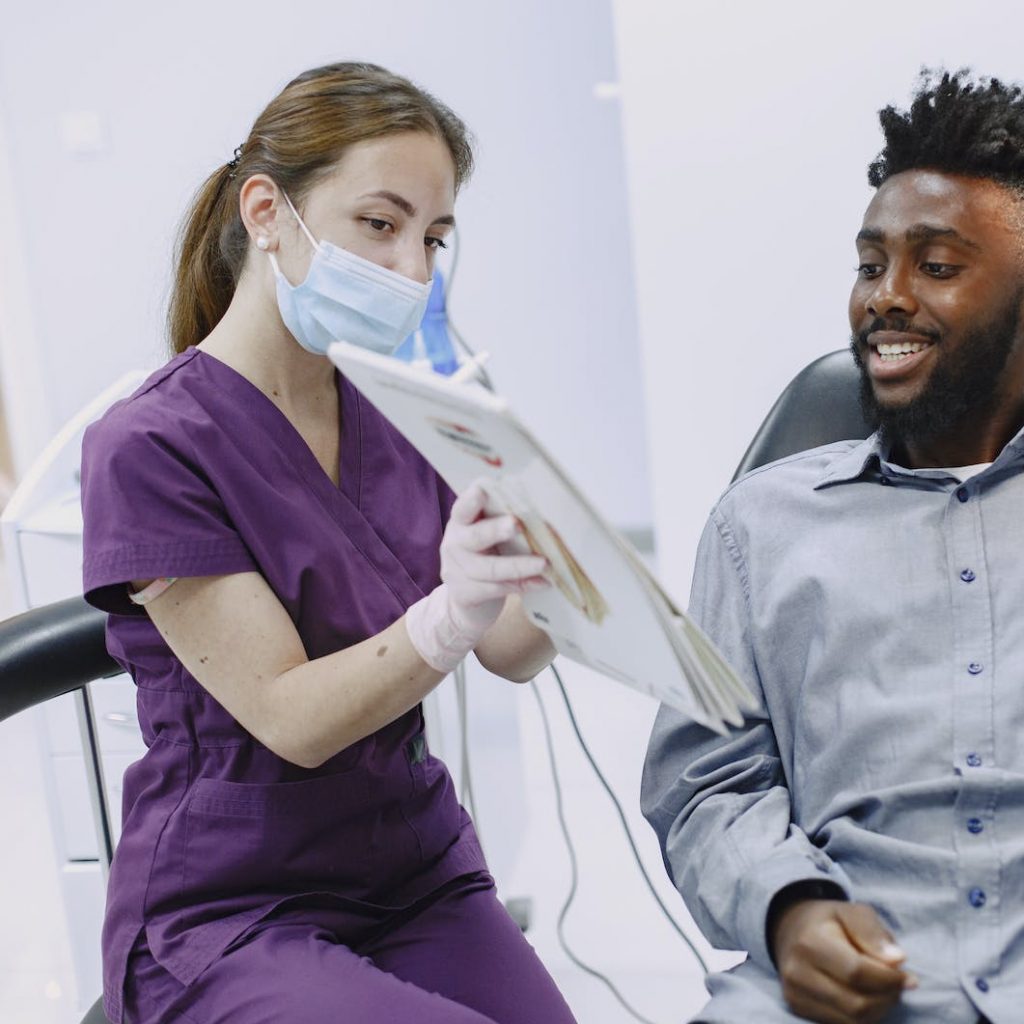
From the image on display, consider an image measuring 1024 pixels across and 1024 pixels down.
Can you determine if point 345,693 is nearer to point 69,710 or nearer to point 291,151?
point 291,151

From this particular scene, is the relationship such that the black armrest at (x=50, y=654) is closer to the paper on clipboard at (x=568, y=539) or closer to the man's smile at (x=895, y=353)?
the paper on clipboard at (x=568, y=539)

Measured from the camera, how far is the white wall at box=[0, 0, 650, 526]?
3127mm

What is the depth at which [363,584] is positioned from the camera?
1238mm

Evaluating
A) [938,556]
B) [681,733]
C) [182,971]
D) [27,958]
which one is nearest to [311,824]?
[182,971]

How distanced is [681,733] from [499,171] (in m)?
2.32

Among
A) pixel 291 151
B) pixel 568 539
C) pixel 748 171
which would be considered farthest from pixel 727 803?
pixel 748 171

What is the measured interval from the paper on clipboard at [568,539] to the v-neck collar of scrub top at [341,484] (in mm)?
313

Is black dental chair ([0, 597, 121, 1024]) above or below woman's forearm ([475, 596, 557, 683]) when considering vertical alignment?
above

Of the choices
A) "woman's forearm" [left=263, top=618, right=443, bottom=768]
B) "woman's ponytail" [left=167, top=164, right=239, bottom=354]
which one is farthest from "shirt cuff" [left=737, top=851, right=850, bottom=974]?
"woman's ponytail" [left=167, top=164, right=239, bottom=354]

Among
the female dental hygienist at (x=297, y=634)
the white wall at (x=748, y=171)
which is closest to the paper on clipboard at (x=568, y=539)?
the female dental hygienist at (x=297, y=634)

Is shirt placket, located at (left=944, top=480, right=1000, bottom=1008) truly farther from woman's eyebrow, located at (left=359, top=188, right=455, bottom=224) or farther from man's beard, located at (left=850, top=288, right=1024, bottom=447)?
woman's eyebrow, located at (left=359, top=188, right=455, bottom=224)

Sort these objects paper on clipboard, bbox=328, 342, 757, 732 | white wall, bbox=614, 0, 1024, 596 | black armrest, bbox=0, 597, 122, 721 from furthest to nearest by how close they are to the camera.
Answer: white wall, bbox=614, 0, 1024, 596
black armrest, bbox=0, 597, 122, 721
paper on clipboard, bbox=328, 342, 757, 732

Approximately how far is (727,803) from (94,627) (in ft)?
1.98

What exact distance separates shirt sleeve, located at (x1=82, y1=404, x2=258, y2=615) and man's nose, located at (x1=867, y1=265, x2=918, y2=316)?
2.00 ft
